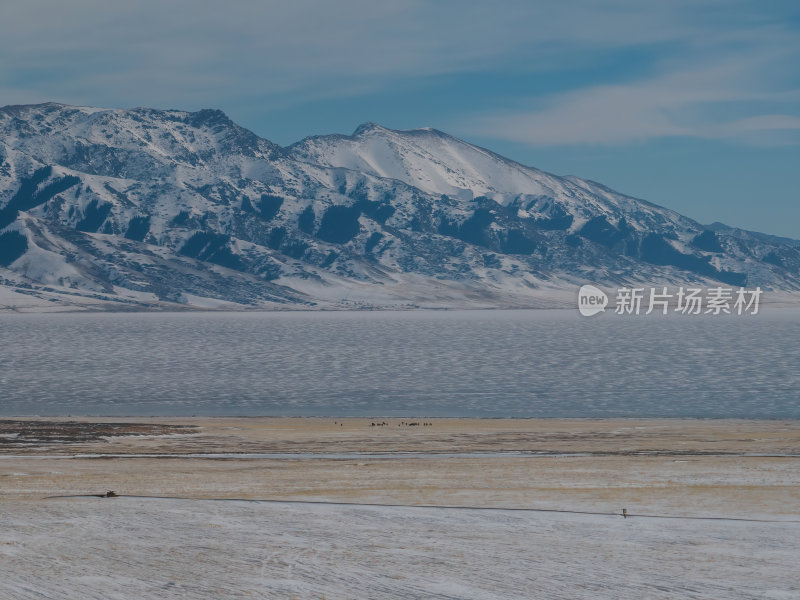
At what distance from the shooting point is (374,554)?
20438 millimetres

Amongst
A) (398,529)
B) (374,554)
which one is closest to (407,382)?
(398,529)

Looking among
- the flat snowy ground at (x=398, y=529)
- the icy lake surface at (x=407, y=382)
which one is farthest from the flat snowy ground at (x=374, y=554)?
the icy lake surface at (x=407, y=382)

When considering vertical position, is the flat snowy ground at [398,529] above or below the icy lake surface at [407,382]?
above

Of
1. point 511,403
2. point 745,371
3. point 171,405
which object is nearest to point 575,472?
point 511,403

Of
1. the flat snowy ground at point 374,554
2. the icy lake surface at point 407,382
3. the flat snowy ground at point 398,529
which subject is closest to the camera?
the flat snowy ground at point 374,554

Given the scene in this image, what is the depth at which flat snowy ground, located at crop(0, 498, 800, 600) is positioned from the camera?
17.8 metres

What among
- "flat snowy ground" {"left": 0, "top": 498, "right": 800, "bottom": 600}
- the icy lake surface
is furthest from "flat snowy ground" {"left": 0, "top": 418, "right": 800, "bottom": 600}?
the icy lake surface

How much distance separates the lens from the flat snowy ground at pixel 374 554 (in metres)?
17.8

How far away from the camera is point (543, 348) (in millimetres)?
189500

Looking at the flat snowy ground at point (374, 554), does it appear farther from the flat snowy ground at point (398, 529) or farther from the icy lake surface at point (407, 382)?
the icy lake surface at point (407, 382)

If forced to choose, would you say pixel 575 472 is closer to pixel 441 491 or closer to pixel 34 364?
pixel 441 491

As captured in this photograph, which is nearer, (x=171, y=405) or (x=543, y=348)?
(x=171, y=405)

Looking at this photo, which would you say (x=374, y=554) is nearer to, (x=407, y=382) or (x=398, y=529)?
(x=398, y=529)

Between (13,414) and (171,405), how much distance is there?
14.0 m
